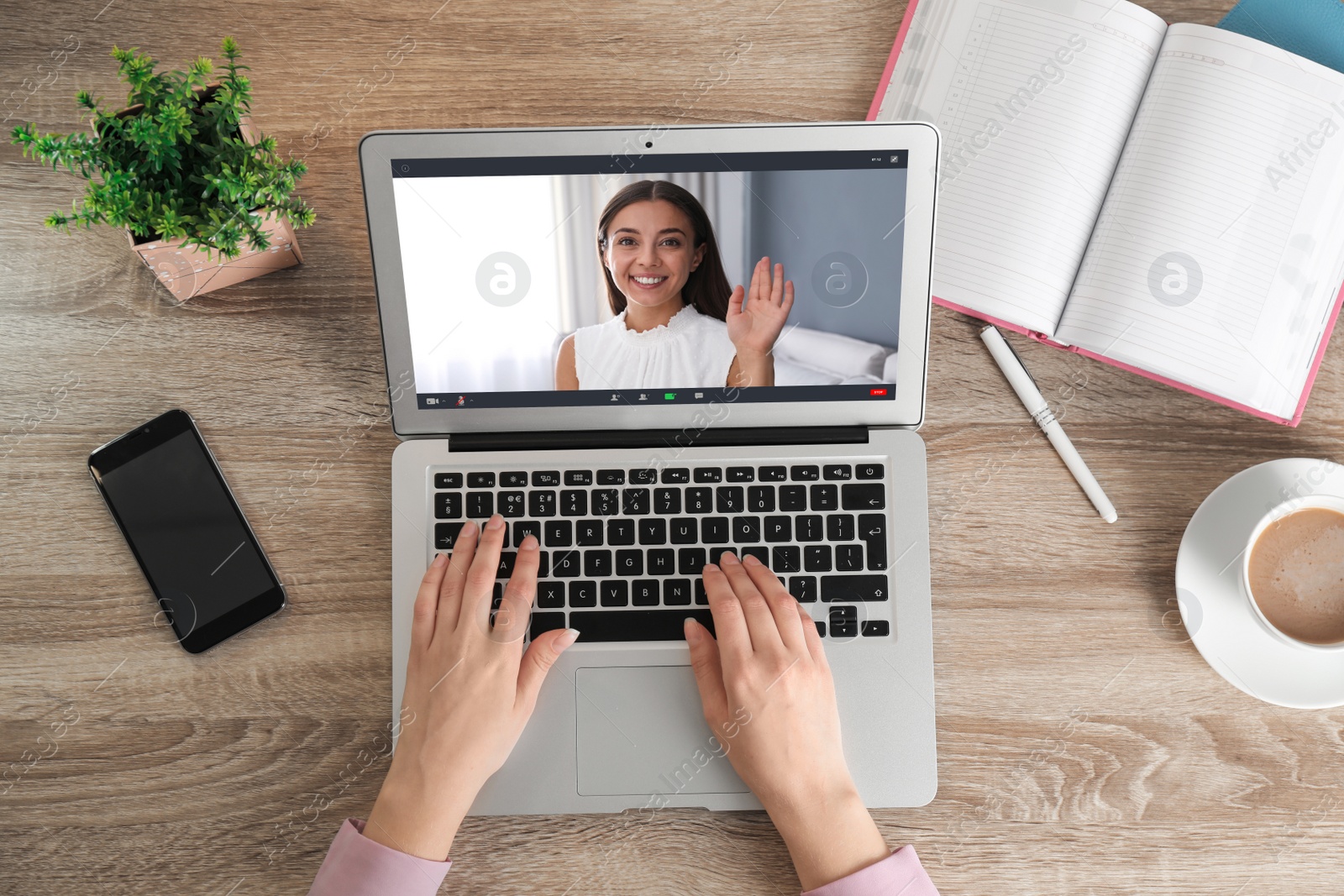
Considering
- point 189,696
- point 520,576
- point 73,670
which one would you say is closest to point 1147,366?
point 520,576

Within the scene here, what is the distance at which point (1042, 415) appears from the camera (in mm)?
863

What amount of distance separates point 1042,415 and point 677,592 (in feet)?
1.39

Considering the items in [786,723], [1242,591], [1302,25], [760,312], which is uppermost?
[1302,25]

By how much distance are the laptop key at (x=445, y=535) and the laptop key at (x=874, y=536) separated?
40 cm

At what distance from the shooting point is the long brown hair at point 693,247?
0.77m

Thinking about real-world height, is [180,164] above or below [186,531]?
above

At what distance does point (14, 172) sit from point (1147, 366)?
1202mm

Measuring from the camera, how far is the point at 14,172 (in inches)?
34.8

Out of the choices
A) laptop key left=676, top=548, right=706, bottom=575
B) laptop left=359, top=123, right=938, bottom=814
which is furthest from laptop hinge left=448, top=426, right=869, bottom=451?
laptop key left=676, top=548, right=706, bottom=575

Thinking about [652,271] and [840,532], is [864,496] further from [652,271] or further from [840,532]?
[652,271]

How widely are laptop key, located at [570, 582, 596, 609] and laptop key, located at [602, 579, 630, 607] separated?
0.03 feet

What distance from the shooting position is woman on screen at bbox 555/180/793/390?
2.55ft

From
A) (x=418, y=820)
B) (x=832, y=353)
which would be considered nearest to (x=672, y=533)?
(x=832, y=353)

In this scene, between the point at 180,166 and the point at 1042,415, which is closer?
the point at 180,166
